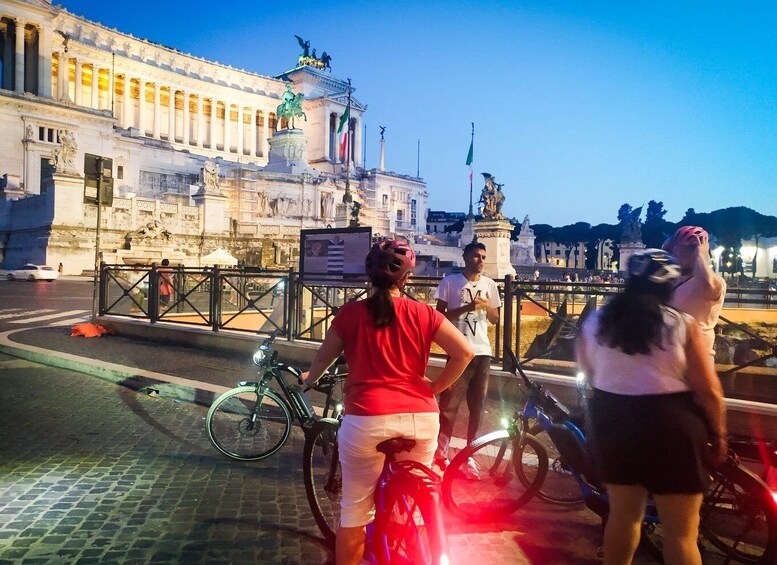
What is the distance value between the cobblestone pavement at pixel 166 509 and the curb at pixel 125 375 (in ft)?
4.16

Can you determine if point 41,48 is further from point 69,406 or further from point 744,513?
point 744,513

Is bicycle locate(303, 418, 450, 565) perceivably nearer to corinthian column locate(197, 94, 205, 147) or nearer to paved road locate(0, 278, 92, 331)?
paved road locate(0, 278, 92, 331)

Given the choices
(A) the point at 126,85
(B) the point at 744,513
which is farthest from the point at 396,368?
(A) the point at 126,85

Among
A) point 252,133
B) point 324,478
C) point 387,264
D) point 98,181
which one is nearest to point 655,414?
point 387,264

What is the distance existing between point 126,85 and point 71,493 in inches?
3170

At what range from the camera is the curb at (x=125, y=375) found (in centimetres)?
784

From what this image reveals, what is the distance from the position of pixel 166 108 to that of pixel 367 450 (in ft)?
282

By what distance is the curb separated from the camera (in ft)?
25.7

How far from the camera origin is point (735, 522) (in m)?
3.58

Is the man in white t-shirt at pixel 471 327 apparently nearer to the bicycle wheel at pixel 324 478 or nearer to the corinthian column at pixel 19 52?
the bicycle wheel at pixel 324 478

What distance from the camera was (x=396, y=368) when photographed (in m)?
2.77

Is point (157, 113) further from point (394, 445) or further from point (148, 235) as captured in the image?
point (394, 445)

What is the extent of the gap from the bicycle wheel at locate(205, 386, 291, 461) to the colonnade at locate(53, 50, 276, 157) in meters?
A: 68.5

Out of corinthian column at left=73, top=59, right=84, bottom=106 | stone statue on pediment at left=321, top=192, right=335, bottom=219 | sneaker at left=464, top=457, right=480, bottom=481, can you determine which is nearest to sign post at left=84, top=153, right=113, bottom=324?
sneaker at left=464, top=457, right=480, bottom=481
